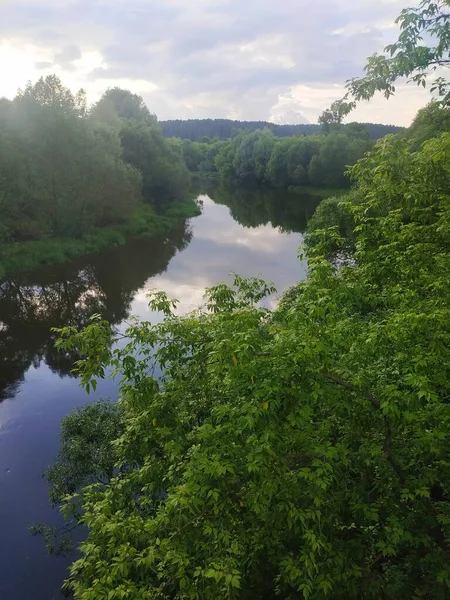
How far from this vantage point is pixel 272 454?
604cm

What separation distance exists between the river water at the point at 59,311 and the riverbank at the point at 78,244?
1.02 meters

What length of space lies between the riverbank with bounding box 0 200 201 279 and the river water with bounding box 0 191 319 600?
1.02 meters

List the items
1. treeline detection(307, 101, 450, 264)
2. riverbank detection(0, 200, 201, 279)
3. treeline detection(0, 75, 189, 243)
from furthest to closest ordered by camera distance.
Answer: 1. treeline detection(0, 75, 189, 243)
2. riverbank detection(0, 200, 201, 279)
3. treeline detection(307, 101, 450, 264)

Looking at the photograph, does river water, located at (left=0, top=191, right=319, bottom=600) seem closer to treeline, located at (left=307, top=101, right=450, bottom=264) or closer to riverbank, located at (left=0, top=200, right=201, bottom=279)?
riverbank, located at (left=0, top=200, right=201, bottom=279)

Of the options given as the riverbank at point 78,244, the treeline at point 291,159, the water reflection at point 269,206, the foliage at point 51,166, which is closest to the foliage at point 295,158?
the treeline at point 291,159

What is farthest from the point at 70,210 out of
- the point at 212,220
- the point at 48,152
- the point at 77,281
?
the point at 212,220

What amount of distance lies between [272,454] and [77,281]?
3627 cm

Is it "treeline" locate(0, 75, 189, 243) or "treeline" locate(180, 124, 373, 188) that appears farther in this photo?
"treeline" locate(180, 124, 373, 188)

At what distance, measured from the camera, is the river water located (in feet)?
47.5

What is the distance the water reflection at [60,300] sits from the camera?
2645 cm

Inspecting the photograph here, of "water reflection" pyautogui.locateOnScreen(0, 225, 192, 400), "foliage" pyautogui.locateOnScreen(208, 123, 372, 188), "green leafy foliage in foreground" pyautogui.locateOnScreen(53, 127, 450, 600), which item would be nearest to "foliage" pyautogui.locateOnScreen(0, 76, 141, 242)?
"water reflection" pyautogui.locateOnScreen(0, 225, 192, 400)

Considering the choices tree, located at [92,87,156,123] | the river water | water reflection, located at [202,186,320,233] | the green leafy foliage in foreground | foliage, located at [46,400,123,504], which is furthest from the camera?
tree, located at [92,87,156,123]

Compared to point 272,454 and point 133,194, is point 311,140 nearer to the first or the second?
point 133,194

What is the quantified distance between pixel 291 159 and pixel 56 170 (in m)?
72.3
